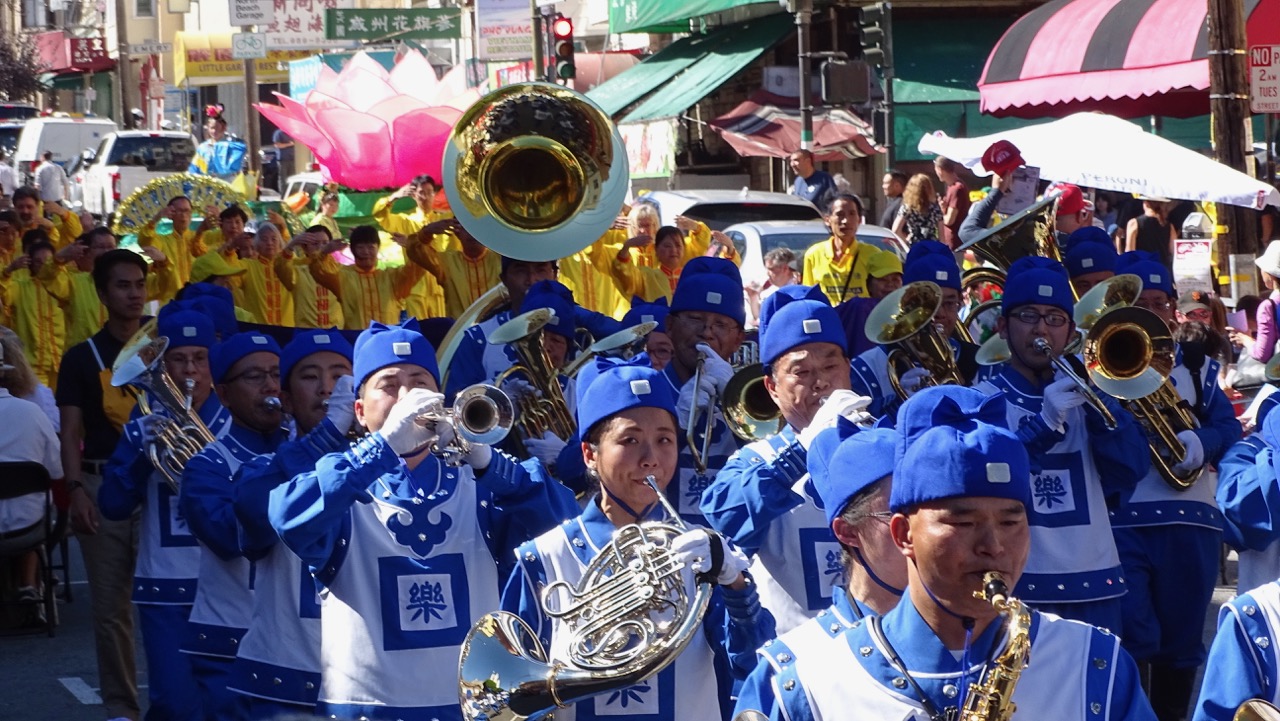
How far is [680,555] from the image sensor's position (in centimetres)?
382

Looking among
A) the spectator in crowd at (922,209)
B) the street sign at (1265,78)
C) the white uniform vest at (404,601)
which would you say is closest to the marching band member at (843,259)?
the spectator in crowd at (922,209)

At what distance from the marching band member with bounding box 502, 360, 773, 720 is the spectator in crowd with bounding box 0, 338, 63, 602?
5632 mm

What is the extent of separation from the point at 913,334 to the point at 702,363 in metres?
1.13

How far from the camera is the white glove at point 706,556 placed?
380 centimetres

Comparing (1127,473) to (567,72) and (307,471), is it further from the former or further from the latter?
(567,72)

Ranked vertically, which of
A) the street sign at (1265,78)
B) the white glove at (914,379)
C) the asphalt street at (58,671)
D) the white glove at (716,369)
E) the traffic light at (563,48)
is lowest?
the asphalt street at (58,671)

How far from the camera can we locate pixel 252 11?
32.1 m

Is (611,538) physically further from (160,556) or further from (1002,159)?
(1002,159)

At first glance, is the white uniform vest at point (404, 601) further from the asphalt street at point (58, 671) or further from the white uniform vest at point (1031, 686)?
the asphalt street at point (58, 671)

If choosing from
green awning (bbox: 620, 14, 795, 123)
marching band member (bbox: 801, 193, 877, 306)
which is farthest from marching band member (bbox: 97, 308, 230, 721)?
green awning (bbox: 620, 14, 795, 123)

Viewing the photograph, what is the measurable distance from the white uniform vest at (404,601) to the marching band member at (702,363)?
1296 mm

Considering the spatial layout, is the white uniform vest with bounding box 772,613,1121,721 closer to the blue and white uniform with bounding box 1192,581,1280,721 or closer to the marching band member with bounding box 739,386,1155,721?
the marching band member with bounding box 739,386,1155,721

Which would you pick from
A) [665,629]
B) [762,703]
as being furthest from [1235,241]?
[762,703]

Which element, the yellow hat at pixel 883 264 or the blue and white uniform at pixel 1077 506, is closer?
the blue and white uniform at pixel 1077 506
